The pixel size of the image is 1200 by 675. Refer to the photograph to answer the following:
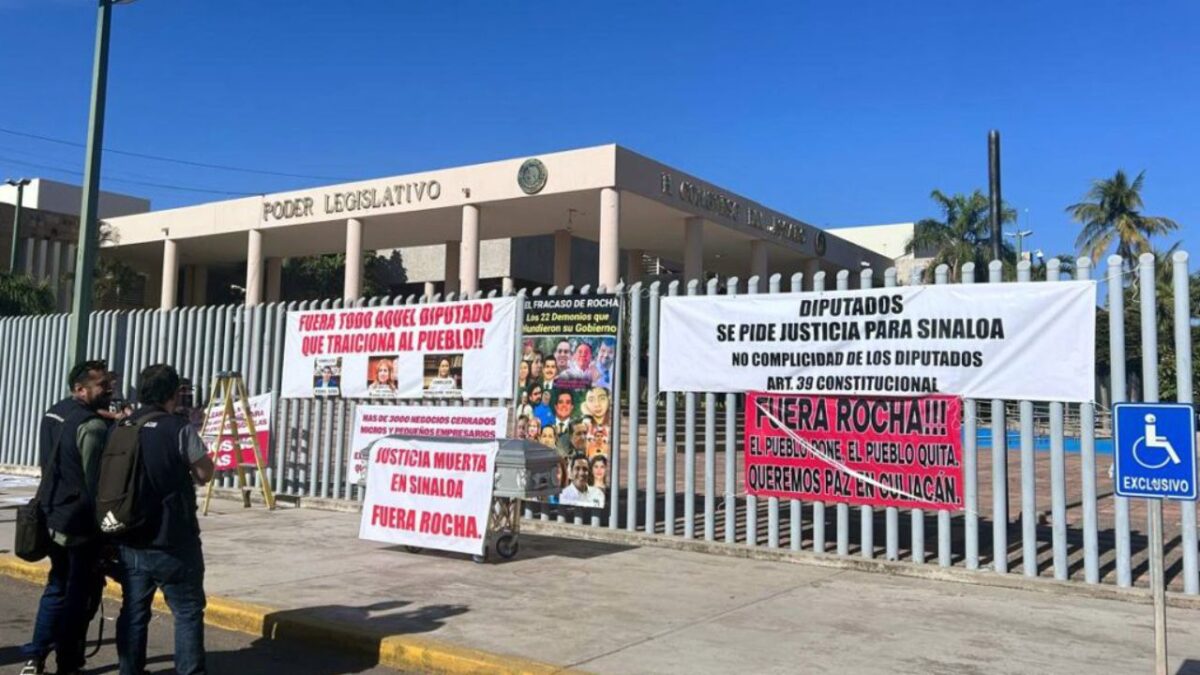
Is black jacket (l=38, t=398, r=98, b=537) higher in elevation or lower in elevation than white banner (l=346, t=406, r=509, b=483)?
lower

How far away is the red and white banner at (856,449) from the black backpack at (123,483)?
5515 mm

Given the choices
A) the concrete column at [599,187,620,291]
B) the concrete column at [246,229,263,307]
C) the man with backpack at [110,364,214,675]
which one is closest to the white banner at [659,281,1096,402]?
the man with backpack at [110,364,214,675]

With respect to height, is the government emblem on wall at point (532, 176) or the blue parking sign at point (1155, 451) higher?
the government emblem on wall at point (532, 176)

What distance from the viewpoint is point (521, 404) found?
10.5 m

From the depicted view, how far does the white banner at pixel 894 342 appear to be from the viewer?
7578mm

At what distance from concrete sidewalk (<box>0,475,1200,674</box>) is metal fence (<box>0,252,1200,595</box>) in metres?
0.49

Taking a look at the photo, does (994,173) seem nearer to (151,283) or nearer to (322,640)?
(322,640)

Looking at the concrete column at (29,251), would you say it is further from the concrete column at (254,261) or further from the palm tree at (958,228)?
the palm tree at (958,228)

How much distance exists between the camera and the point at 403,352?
11.5 m

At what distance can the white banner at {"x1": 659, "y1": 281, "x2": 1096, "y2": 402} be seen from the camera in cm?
758

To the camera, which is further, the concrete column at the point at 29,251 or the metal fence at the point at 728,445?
the concrete column at the point at 29,251

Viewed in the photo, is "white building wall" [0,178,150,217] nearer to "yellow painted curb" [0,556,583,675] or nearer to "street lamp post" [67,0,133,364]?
"street lamp post" [67,0,133,364]

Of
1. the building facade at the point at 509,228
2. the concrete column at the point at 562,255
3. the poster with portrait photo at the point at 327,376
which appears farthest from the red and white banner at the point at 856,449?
the concrete column at the point at 562,255

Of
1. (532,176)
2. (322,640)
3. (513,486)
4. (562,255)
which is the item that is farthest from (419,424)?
(562,255)
